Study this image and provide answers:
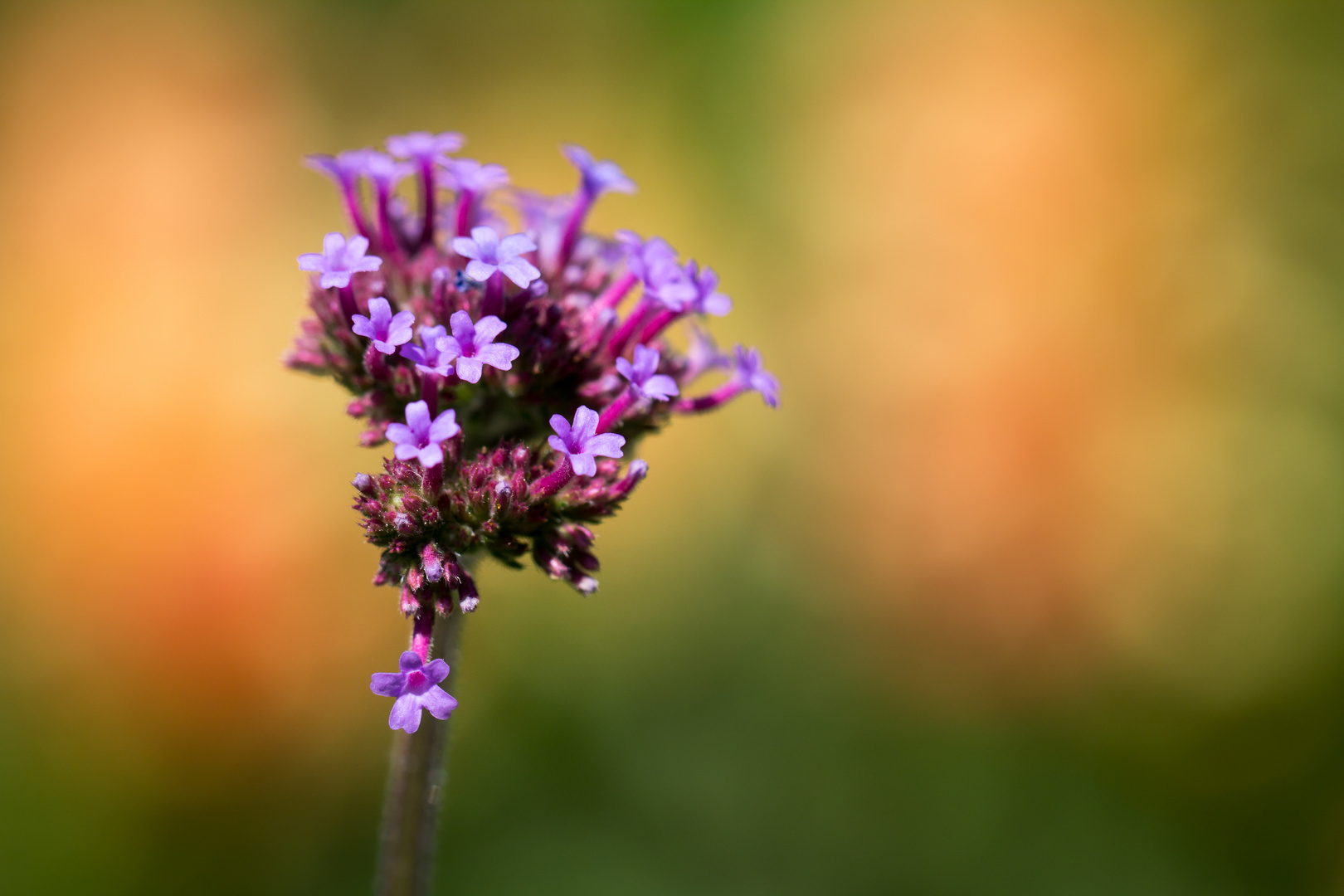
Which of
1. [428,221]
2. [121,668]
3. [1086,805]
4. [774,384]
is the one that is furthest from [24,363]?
[1086,805]

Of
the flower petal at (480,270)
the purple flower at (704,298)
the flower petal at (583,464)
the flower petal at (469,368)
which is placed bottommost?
the flower petal at (583,464)

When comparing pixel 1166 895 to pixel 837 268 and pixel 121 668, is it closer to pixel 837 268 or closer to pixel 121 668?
pixel 837 268

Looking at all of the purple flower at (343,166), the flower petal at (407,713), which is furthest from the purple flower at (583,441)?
the purple flower at (343,166)

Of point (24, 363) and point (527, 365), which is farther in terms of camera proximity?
point (24, 363)

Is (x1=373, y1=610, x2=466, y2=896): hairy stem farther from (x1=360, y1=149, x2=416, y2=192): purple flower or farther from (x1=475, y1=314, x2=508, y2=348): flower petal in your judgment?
(x1=360, y1=149, x2=416, y2=192): purple flower

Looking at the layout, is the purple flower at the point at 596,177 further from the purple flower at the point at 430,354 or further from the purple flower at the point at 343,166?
the purple flower at the point at 430,354

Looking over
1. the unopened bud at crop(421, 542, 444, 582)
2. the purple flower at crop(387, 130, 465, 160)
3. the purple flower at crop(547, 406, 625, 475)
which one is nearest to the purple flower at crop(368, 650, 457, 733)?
the unopened bud at crop(421, 542, 444, 582)

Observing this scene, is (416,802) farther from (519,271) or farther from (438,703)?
(519,271)

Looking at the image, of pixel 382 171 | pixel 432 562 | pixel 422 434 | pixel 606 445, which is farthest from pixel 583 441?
pixel 382 171
